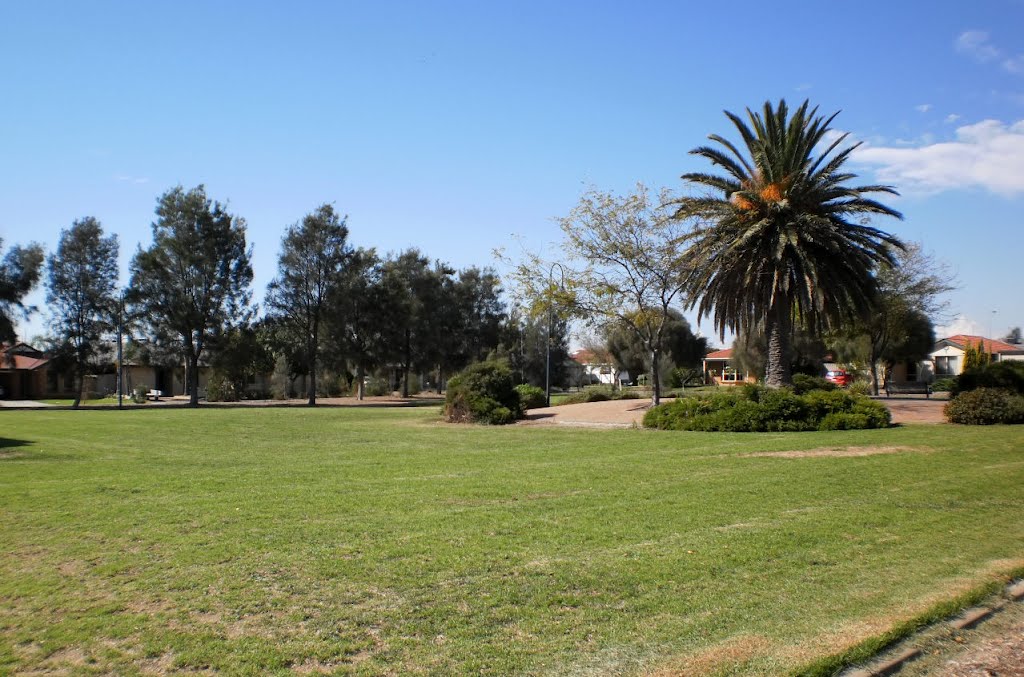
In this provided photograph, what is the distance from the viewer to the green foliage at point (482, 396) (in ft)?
92.0

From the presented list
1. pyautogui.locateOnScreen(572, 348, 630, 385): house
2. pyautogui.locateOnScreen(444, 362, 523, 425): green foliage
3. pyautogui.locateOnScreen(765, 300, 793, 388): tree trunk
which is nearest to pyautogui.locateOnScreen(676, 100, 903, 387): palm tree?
pyautogui.locateOnScreen(765, 300, 793, 388): tree trunk

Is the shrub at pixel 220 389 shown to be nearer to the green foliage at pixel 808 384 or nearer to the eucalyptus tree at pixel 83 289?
the eucalyptus tree at pixel 83 289

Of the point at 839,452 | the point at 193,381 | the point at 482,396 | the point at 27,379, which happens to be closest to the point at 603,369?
the point at 193,381

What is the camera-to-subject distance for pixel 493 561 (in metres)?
7.14

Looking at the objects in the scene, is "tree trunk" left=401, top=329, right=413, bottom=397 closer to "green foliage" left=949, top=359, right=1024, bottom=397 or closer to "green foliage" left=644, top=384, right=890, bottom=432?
"green foliage" left=644, top=384, right=890, bottom=432

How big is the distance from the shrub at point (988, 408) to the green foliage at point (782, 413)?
75.7 inches

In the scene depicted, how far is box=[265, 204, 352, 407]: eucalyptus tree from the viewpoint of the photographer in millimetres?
57562

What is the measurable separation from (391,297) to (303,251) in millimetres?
7414

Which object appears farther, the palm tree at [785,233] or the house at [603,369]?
the house at [603,369]

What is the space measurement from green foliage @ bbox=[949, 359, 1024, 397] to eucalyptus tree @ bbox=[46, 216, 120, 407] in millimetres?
50380

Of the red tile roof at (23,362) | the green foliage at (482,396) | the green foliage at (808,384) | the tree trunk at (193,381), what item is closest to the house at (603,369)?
the tree trunk at (193,381)

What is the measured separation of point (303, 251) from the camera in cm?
5766

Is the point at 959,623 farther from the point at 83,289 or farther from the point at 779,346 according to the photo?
the point at 83,289

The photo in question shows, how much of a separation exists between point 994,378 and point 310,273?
1813 inches
